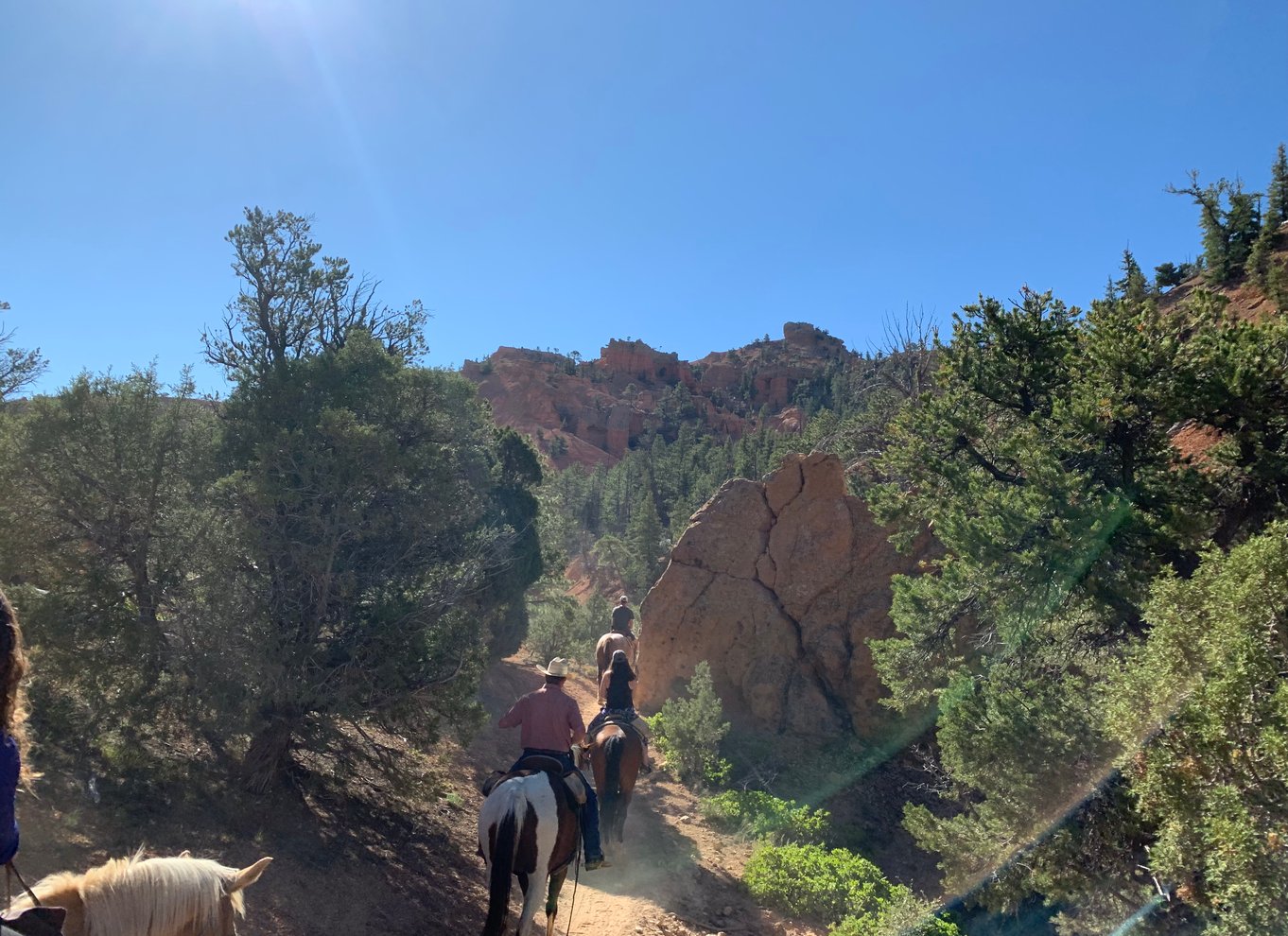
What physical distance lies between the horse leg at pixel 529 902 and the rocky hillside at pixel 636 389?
68964 millimetres

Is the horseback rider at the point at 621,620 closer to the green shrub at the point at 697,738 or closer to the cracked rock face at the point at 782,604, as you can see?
the green shrub at the point at 697,738

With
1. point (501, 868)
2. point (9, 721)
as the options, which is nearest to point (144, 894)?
point (9, 721)

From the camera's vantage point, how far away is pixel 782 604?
13680mm

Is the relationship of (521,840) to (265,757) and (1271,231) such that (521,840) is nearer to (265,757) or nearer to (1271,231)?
(265,757)

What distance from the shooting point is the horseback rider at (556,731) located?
6.50 m

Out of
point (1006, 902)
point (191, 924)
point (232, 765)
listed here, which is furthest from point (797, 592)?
point (191, 924)

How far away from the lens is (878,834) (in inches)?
426

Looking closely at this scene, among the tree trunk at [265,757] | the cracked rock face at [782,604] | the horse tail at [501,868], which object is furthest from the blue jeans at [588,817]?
the cracked rock face at [782,604]

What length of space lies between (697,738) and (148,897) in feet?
32.8

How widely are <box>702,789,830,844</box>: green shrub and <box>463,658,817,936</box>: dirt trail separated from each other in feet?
0.87

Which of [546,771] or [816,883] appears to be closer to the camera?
[546,771]

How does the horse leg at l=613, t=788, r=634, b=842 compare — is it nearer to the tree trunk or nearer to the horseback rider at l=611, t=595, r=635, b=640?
the horseback rider at l=611, t=595, r=635, b=640

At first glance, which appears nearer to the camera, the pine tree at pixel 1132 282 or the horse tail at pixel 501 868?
the horse tail at pixel 501 868

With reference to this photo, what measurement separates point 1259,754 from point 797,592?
9469 millimetres
